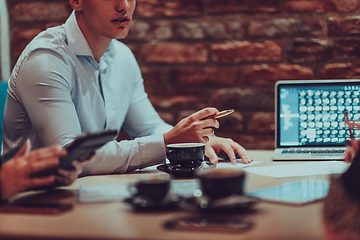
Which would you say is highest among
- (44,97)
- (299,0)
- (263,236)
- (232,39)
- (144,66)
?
(299,0)

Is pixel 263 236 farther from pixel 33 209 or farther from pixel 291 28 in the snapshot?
pixel 291 28

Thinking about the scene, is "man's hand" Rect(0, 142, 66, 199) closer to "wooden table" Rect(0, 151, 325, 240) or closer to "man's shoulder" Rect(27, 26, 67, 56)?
Answer: "wooden table" Rect(0, 151, 325, 240)

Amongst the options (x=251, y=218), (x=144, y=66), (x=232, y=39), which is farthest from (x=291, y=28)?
(x=251, y=218)

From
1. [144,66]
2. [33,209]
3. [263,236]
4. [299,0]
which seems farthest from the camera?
[144,66]

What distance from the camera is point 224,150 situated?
1.26 meters

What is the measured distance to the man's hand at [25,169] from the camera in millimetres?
759

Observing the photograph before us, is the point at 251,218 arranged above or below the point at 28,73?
below

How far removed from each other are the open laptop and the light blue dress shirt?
1.63ft

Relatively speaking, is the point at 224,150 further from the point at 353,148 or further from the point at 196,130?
the point at 353,148

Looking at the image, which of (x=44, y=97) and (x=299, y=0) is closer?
(x=44, y=97)

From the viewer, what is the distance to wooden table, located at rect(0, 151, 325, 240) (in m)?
0.59

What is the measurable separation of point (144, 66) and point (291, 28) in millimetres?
821

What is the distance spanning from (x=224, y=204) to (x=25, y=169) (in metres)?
0.41

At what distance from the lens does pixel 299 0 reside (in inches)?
77.8
